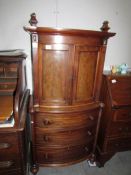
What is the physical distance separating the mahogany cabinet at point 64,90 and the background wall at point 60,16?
0.44 m

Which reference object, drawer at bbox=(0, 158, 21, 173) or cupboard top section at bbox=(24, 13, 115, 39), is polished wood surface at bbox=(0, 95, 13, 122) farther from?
cupboard top section at bbox=(24, 13, 115, 39)

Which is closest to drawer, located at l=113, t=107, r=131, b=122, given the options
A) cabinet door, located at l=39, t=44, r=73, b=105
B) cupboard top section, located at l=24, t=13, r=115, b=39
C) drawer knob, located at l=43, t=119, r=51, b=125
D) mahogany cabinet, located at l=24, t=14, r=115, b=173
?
mahogany cabinet, located at l=24, t=14, r=115, b=173

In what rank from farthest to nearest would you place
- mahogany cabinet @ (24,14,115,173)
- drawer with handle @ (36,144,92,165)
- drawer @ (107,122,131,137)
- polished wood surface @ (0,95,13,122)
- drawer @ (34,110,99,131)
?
drawer @ (107,122,131,137)
drawer with handle @ (36,144,92,165)
drawer @ (34,110,99,131)
mahogany cabinet @ (24,14,115,173)
polished wood surface @ (0,95,13,122)

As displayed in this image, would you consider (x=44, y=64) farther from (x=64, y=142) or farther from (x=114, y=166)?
(x=114, y=166)

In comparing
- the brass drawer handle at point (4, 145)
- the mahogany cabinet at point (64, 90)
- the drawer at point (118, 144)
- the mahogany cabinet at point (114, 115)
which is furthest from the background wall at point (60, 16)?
the drawer at point (118, 144)

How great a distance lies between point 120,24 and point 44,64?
125 centimetres

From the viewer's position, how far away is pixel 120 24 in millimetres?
1831

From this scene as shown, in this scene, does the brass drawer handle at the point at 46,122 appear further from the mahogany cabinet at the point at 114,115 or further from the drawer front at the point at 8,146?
the mahogany cabinet at the point at 114,115

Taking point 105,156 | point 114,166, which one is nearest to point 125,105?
point 105,156

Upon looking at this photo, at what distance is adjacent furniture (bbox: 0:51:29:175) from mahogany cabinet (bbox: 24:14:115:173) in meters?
0.17

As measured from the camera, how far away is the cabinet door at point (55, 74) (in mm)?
1260

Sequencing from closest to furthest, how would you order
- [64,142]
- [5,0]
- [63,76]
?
[63,76], [5,0], [64,142]

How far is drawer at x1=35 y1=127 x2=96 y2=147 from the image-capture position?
153 cm

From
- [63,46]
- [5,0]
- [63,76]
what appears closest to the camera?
[63,46]
